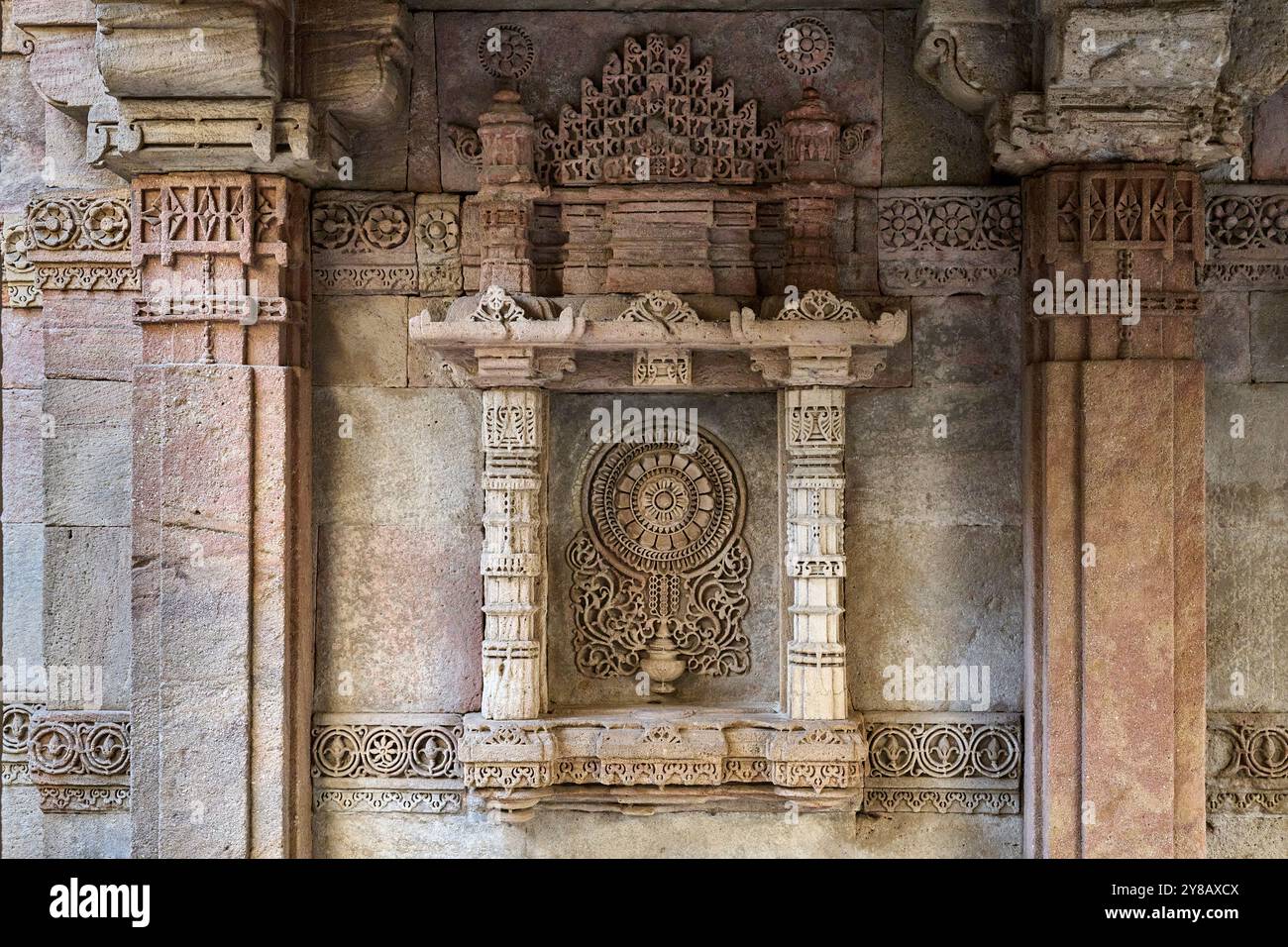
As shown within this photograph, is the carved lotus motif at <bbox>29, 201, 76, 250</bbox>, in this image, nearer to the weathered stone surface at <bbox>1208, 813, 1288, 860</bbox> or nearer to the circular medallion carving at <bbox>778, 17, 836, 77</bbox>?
the circular medallion carving at <bbox>778, 17, 836, 77</bbox>

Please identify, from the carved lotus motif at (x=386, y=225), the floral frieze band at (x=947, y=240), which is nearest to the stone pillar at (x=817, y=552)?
the floral frieze band at (x=947, y=240)

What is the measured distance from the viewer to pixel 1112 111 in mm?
4121

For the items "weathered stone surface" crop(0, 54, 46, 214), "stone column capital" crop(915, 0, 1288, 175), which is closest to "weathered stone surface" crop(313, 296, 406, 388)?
"weathered stone surface" crop(0, 54, 46, 214)

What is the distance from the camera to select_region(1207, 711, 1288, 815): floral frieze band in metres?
4.57

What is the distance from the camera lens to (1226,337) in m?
4.61

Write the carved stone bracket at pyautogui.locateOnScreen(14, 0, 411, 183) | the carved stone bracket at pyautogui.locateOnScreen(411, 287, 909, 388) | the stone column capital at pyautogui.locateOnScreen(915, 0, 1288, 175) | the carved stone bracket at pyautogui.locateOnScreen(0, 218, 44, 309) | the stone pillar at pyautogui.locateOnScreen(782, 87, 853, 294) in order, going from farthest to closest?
the carved stone bracket at pyautogui.locateOnScreen(0, 218, 44, 309) → the stone pillar at pyautogui.locateOnScreen(782, 87, 853, 294) → the carved stone bracket at pyautogui.locateOnScreen(411, 287, 909, 388) → the carved stone bracket at pyautogui.locateOnScreen(14, 0, 411, 183) → the stone column capital at pyautogui.locateOnScreen(915, 0, 1288, 175)

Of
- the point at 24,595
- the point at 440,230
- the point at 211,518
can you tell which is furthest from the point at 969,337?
the point at 24,595

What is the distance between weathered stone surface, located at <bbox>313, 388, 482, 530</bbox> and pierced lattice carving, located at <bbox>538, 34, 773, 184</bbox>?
1.09 meters

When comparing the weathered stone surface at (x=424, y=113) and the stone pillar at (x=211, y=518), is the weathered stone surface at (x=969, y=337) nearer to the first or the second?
the weathered stone surface at (x=424, y=113)

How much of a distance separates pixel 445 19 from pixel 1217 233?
10.6 feet

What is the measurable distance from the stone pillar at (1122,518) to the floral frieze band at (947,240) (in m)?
0.26

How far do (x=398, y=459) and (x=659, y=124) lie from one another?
5.68ft

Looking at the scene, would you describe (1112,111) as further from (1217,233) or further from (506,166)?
(506,166)

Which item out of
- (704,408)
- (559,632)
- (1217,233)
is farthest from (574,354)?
(1217,233)
